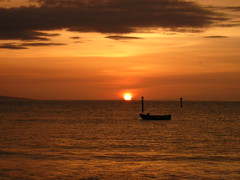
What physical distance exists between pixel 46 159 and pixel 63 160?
1.83 meters

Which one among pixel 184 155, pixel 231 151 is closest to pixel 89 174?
pixel 184 155

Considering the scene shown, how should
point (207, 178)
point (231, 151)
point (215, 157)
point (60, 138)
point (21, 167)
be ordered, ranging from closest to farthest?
point (207, 178) < point (21, 167) < point (215, 157) < point (231, 151) < point (60, 138)

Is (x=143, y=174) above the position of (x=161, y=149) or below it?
below

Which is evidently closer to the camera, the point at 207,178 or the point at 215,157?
the point at 207,178

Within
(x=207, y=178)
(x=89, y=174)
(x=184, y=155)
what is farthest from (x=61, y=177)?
(x=184, y=155)

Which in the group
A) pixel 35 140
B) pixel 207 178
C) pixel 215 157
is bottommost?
pixel 207 178

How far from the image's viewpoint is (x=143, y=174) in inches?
1241

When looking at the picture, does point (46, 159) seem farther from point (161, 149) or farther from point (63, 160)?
point (161, 149)

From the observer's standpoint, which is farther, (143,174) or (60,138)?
(60,138)

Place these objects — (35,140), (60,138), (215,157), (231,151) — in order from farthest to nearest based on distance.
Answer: (60,138) → (35,140) → (231,151) → (215,157)

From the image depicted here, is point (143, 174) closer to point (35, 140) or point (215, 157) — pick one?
point (215, 157)

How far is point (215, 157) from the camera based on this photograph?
132 ft


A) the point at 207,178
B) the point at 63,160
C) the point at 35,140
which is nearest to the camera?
the point at 207,178

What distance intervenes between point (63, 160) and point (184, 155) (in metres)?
12.7
